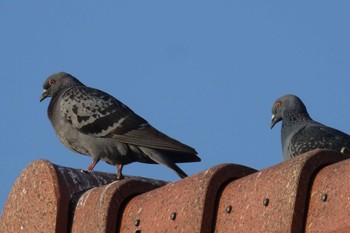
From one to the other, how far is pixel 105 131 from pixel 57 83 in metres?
1.72

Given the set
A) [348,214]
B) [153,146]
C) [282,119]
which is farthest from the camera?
[282,119]

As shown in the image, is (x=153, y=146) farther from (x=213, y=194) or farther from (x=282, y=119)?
(x=213, y=194)

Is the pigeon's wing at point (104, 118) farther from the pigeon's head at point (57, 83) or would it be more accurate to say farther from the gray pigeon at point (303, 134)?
the gray pigeon at point (303, 134)

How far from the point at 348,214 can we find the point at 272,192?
0.56 m

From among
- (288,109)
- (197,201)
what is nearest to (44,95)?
(288,109)

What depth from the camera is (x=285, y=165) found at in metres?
4.20

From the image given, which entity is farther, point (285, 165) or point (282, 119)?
point (282, 119)

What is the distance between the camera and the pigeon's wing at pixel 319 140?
32.0 feet

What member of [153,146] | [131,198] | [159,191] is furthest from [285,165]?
[153,146]

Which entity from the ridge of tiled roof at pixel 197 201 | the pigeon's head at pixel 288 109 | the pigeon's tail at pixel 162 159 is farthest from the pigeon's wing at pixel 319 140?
the ridge of tiled roof at pixel 197 201

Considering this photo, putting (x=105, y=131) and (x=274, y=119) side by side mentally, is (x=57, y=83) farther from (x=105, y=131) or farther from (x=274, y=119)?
(x=274, y=119)

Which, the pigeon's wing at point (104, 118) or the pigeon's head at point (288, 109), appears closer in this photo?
the pigeon's wing at point (104, 118)

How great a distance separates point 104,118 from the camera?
1017 cm

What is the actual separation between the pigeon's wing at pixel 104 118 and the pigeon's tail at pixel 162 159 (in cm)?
8
